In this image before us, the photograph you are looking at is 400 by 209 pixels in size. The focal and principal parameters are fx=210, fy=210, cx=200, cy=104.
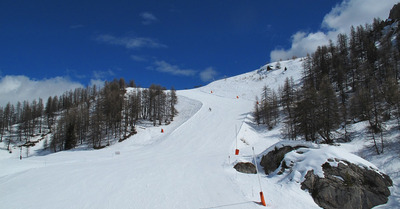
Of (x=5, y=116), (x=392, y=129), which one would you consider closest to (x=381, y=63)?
(x=392, y=129)

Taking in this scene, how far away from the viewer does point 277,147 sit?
55.5 ft

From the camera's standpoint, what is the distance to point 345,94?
168 feet

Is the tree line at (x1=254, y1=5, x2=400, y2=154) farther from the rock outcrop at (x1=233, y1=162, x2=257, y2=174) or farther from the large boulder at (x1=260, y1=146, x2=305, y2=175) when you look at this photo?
the rock outcrop at (x1=233, y1=162, x2=257, y2=174)

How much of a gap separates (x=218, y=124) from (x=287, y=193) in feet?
115

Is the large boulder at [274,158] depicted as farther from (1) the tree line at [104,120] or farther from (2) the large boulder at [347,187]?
(1) the tree line at [104,120]

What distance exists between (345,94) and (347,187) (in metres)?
48.7

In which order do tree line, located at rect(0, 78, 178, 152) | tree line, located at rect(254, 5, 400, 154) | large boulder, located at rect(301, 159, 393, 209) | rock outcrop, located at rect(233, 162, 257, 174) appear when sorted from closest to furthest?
large boulder, located at rect(301, 159, 393, 209) < rock outcrop, located at rect(233, 162, 257, 174) < tree line, located at rect(254, 5, 400, 154) < tree line, located at rect(0, 78, 178, 152)

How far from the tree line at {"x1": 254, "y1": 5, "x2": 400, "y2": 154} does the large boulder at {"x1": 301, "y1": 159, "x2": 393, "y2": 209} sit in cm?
1423

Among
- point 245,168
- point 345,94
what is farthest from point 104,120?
point 345,94

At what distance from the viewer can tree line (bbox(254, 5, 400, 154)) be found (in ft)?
96.9

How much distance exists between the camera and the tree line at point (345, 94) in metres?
29.5

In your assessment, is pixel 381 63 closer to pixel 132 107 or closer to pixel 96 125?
pixel 132 107

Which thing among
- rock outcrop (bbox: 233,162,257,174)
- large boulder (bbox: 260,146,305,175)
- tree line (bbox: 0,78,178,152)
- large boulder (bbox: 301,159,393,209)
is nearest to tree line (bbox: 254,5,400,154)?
large boulder (bbox: 301,159,393,209)

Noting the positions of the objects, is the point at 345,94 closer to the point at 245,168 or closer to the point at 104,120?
the point at 245,168
